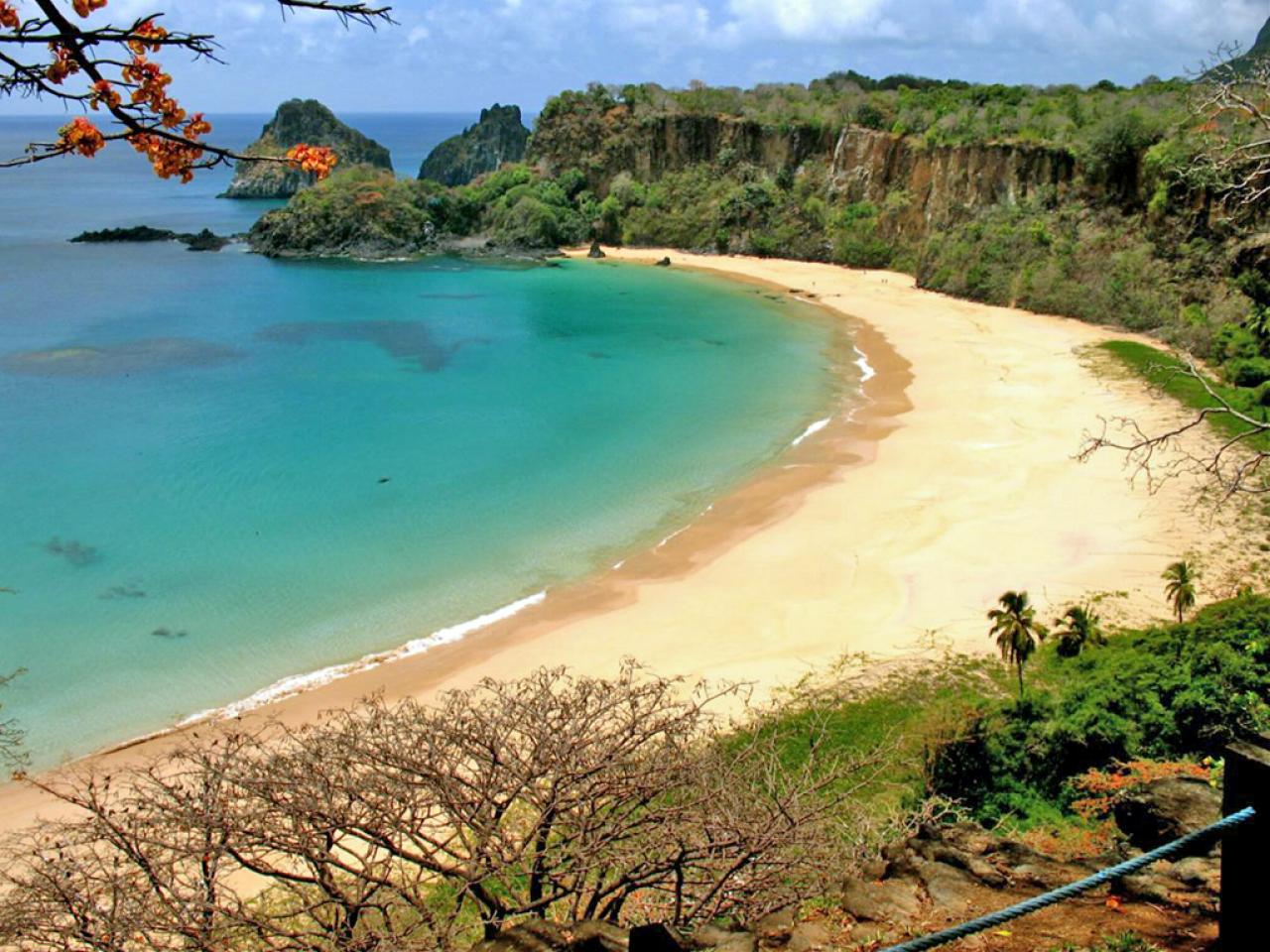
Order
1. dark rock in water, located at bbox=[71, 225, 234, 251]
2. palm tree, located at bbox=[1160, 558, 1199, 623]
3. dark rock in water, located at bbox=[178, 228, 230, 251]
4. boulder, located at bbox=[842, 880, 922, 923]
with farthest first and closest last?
dark rock in water, located at bbox=[71, 225, 234, 251], dark rock in water, located at bbox=[178, 228, 230, 251], palm tree, located at bbox=[1160, 558, 1199, 623], boulder, located at bbox=[842, 880, 922, 923]

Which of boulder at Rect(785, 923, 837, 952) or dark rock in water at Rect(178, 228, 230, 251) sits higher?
dark rock in water at Rect(178, 228, 230, 251)

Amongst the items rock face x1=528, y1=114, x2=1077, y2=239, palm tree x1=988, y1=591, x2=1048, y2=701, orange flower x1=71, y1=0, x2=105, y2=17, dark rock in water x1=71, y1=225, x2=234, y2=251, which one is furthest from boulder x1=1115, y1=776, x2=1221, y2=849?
dark rock in water x1=71, y1=225, x2=234, y2=251

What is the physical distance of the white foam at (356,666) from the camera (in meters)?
17.4

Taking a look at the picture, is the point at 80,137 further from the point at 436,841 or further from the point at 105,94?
the point at 436,841

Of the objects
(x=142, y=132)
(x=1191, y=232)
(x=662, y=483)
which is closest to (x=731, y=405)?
(x=662, y=483)

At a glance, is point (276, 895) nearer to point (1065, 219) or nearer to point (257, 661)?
point (257, 661)

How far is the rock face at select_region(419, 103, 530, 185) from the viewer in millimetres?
104312

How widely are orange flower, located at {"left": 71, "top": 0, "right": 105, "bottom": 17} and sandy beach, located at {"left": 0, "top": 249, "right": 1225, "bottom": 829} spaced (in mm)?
9602

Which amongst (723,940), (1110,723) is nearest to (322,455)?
(1110,723)

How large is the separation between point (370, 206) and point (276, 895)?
6644cm

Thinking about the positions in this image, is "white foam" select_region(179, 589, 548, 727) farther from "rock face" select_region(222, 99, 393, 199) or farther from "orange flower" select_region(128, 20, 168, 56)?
"rock face" select_region(222, 99, 393, 199)

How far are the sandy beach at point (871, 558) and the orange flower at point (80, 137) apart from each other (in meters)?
9.19

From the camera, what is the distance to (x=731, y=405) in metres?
35.4

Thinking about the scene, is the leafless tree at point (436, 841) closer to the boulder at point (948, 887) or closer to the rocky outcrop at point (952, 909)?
the rocky outcrop at point (952, 909)
